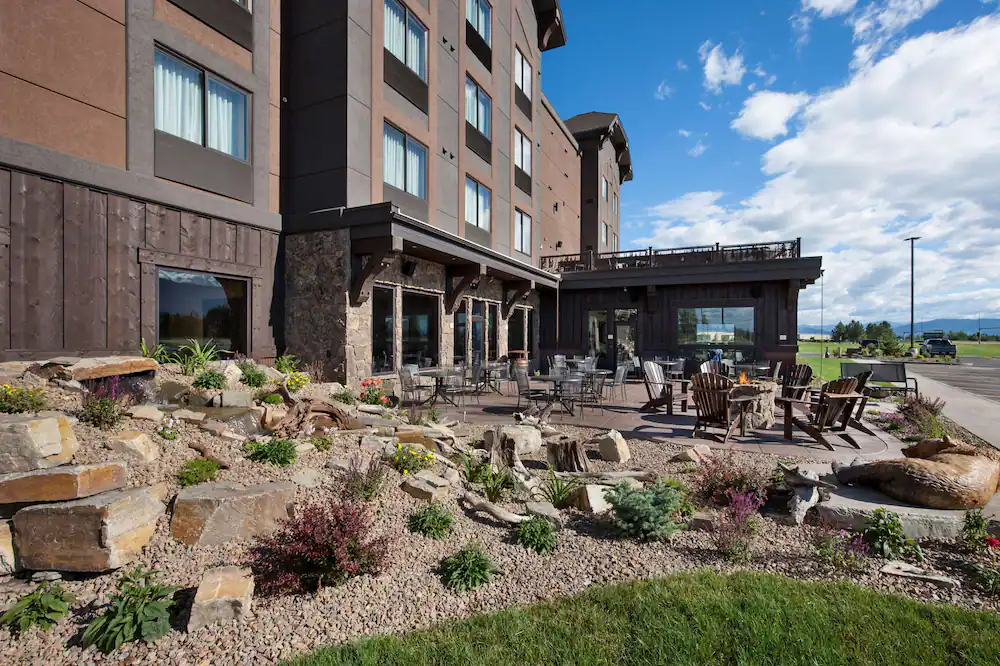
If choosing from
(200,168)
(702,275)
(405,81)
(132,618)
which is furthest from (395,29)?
(132,618)

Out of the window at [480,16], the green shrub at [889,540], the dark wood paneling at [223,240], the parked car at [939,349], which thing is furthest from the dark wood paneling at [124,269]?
the parked car at [939,349]

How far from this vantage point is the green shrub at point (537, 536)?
4008 millimetres

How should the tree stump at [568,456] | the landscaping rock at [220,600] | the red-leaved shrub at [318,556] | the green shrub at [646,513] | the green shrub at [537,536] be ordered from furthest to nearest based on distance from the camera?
1. the tree stump at [568,456]
2. the green shrub at [646,513]
3. the green shrub at [537,536]
4. the red-leaved shrub at [318,556]
5. the landscaping rock at [220,600]

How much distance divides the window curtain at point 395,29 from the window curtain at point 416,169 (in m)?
2.07

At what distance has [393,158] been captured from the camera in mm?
11570

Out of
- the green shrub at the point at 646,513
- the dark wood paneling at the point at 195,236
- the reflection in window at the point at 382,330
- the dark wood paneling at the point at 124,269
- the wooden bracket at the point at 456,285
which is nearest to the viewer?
the green shrub at the point at 646,513

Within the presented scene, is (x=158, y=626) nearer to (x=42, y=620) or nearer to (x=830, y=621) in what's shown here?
(x=42, y=620)

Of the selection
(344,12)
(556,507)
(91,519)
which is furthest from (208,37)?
(556,507)

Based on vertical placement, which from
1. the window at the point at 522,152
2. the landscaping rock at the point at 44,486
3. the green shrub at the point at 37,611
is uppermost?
the window at the point at 522,152

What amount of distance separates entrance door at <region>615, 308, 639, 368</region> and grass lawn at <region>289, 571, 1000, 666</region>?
53.1 feet

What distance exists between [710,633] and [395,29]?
13261 mm

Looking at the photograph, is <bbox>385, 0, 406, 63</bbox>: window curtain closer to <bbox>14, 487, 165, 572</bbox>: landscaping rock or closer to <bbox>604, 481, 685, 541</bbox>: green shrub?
<bbox>14, 487, 165, 572</bbox>: landscaping rock

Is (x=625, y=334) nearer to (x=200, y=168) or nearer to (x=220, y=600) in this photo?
(x=200, y=168)

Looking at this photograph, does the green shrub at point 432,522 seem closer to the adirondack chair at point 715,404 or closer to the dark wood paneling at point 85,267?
the adirondack chair at point 715,404
